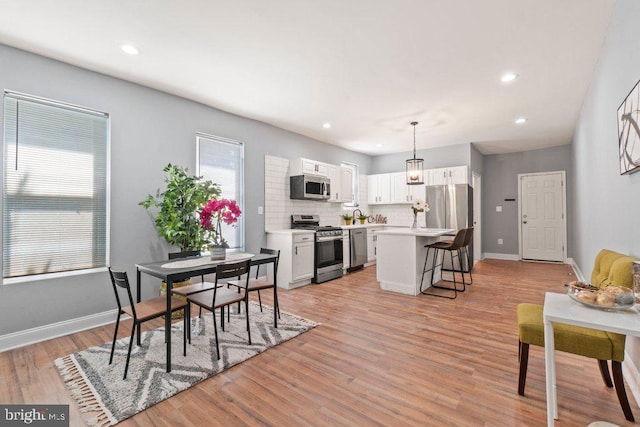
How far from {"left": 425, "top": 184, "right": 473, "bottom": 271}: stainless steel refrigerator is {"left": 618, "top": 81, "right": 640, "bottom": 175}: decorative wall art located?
3623 millimetres

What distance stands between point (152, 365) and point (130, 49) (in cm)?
280

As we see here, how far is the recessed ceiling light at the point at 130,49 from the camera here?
269 centimetres

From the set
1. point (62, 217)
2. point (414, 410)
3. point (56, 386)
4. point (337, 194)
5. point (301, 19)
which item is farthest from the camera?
point (337, 194)

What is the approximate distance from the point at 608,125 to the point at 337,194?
413cm

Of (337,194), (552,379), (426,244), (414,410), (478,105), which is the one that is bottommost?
(414,410)

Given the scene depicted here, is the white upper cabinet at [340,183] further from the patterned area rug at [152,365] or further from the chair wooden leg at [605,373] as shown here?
the chair wooden leg at [605,373]

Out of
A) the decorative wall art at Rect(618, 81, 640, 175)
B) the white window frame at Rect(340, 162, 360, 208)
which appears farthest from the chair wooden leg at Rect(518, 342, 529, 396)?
the white window frame at Rect(340, 162, 360, 208)

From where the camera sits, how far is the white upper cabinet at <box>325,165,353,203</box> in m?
5.93

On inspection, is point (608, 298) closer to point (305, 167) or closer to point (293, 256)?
point (293, 256)

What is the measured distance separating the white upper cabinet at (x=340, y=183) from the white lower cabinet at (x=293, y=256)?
1.43m

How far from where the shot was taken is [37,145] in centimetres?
279

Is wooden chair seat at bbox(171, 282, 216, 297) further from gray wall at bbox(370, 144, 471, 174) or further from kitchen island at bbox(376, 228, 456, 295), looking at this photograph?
gray wall at bbox(370, 144, 471, 174)

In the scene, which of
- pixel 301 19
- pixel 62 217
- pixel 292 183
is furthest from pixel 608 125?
pixel 62 217

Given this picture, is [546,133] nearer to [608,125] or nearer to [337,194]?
[608,125]
